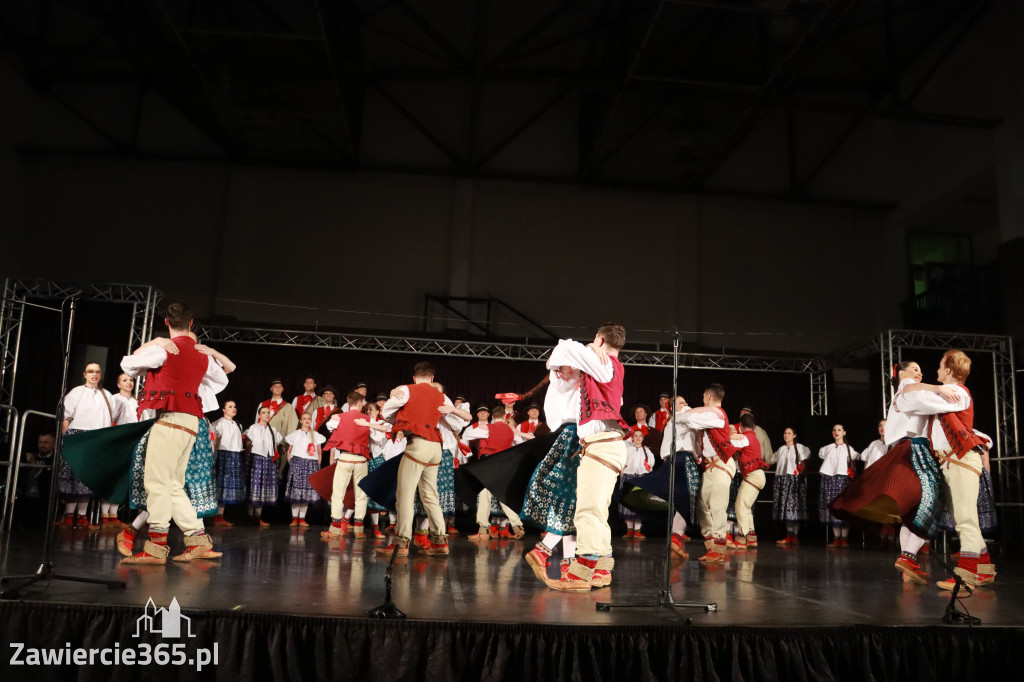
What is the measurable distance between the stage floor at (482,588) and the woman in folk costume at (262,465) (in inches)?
137

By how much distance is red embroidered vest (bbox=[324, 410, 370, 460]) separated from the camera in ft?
25.8

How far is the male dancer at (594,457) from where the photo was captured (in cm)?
436

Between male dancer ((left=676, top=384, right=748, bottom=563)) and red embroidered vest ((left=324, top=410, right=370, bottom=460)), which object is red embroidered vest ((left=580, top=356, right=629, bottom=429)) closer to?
male dancer ((left=676, top=384, right=748, bottom=563))

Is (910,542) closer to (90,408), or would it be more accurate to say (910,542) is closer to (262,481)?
(90,408)

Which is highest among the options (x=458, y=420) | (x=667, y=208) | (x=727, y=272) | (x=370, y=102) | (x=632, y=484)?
(x=370, y=102)

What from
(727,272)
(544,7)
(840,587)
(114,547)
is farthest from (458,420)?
(727,272)

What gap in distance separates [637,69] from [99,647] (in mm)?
11499

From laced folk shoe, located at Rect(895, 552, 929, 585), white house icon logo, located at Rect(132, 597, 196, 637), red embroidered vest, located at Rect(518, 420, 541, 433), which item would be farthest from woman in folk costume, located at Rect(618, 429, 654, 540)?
white house icon logo, located at Rect(132, 597, 196, 637)

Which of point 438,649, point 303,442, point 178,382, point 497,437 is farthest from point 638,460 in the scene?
point 438,649

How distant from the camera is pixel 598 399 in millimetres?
4461

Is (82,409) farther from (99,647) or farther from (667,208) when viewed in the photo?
(667,208)

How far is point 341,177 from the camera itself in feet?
45.1

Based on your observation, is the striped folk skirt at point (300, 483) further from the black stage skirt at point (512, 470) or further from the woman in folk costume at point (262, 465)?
the black stage skirt at point (512, 470)

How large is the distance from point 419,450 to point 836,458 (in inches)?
265
